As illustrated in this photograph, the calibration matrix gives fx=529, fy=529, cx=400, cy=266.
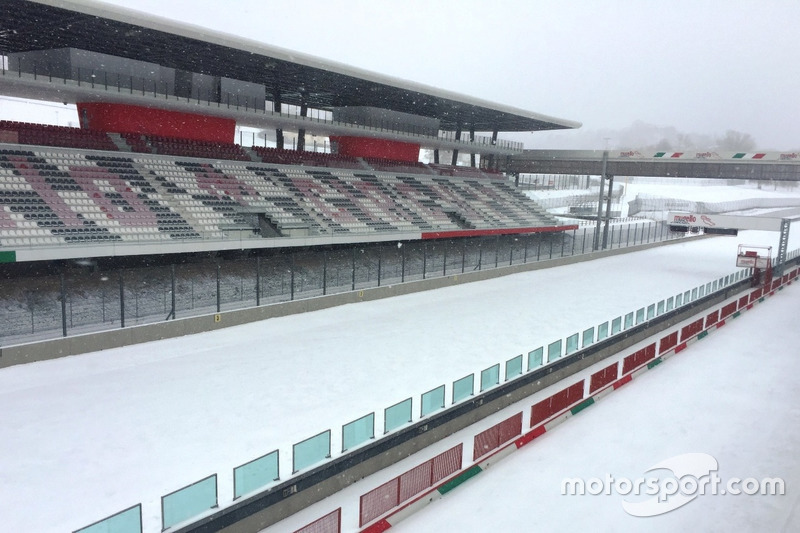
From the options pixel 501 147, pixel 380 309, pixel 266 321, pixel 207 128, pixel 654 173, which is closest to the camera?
pixel 266 321

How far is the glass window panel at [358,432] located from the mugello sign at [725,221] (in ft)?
100

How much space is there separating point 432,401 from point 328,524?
12.7ft

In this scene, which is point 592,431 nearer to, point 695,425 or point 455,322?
point 695,425

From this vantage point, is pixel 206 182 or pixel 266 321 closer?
pixel 266 321

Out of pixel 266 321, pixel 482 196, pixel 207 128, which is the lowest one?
pixel 266 321

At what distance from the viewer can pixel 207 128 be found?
30312 mm

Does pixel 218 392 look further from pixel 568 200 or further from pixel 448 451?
pixel 568 200

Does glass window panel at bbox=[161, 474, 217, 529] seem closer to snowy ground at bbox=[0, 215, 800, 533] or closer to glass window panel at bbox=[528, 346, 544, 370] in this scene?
snowy ground at bbox=[0, 215, 800, 533]

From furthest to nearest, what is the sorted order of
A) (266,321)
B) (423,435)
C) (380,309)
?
(380,309) < (266,321) < (423,435)

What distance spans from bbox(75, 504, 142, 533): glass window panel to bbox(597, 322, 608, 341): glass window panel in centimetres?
1395

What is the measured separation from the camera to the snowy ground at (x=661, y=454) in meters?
8.40

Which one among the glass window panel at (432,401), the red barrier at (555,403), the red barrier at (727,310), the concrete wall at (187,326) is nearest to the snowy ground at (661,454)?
the red barrier at (555,403)

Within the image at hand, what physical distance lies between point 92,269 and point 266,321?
722 cm

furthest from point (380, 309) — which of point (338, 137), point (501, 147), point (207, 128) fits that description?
point (501, 147)
